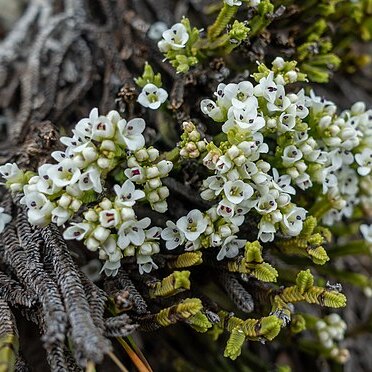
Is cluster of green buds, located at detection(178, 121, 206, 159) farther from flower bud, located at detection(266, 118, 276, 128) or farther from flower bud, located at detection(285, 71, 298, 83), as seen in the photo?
flower bud, located at detection(285, 71, 298, 83)

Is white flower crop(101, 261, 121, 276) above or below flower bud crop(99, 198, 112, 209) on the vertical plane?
below

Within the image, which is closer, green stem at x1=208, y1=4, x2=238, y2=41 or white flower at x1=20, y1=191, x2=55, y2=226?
white flower at x1=20, y1=191, x2=55, y2=226

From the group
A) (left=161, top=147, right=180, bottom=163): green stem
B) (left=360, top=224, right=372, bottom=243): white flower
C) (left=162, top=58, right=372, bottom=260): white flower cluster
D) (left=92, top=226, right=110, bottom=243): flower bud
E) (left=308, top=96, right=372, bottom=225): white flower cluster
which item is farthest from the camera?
(left=360, top=224, right=372, bottom=243): white flower

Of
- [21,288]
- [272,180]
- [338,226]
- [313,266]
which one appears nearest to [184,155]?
[272,180]

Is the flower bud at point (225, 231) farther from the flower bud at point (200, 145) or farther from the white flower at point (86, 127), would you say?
the white flower at point (86, 127)

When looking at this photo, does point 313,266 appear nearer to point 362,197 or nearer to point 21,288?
point 362,197

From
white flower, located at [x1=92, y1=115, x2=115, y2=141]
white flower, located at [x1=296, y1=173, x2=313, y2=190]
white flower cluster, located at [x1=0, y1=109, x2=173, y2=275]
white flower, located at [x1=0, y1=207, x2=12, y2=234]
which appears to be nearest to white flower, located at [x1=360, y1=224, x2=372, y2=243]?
white flower, located at [x1=296, y1=173, x2=313, y2=190]

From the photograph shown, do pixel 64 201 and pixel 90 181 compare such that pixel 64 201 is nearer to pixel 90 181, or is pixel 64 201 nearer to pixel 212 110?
pixel 90 181

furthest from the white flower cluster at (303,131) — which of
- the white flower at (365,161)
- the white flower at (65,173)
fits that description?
the white flower at (65,173)

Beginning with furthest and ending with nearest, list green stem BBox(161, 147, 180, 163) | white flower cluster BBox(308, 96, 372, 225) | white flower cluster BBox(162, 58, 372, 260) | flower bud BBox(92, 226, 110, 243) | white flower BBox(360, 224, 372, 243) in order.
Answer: white flower BBox(360, 224, 372, 243), white flower cluster BBox(308, 96, 372, 225), green stem BBox(161, 147, 180, 163), white flower cluster BBox(162, 58, 372, 260), flower bud BBox(92, 226, 110, 243)
